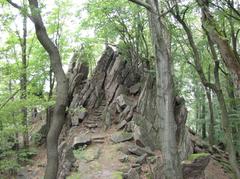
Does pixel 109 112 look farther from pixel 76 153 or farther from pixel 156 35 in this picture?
pixel 156 35

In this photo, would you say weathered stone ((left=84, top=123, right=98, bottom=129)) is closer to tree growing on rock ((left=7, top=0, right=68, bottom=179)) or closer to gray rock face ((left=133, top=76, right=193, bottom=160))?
gray rock face ((left=133, top=76, right=193, bottom=160))

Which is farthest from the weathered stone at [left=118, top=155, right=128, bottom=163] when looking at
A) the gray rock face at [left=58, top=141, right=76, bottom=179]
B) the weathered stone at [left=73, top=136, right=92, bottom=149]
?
the weathered stone at [left=73, top=136, right=92, bottom=149]

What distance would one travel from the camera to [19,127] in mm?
11836

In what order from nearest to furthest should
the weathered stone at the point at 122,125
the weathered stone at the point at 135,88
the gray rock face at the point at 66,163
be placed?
the gray rock face at the point at 66,163, the weathered stone at the point at 122,125, the weathered stone at the point at 135,88

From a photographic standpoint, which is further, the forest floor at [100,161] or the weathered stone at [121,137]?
the weathered stone at [121,137]

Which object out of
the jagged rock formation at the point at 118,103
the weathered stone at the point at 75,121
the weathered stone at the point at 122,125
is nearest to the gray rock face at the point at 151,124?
the jagged rock formation at the point at 118,103

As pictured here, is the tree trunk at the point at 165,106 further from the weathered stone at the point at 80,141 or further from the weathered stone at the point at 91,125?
the weathered stone at the point at 91,125

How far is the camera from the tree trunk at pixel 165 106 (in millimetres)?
8000

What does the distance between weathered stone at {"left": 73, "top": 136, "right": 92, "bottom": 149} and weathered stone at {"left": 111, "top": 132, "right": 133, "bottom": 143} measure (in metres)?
1.11

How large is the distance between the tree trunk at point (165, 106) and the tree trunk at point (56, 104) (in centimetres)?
291

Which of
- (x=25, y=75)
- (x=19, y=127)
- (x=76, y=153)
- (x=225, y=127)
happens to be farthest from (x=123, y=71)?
(x=225, y=127)

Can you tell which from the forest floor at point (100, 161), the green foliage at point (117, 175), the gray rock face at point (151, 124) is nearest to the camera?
the green foliage at point (117, 175)

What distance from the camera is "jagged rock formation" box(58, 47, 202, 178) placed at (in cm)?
1400

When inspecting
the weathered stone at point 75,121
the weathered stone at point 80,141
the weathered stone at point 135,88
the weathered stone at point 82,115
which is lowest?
the weathered stone at point 80,141
